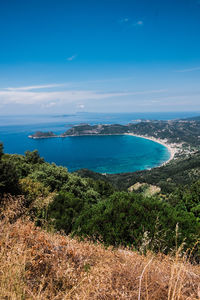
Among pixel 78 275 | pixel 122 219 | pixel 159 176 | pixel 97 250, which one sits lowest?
pixel 159 176

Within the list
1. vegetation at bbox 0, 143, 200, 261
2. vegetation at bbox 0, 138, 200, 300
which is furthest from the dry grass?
vegetation at bbox 0, 143, 200, 261

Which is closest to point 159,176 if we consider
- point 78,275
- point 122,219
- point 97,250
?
point 122,219

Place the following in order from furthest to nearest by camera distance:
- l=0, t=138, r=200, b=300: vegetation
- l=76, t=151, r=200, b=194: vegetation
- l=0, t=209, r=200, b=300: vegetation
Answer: l=76, t=151, r=200, b=194: vegetation, l=0, t=138, r=200, b=300: vegetation, l=0, t=209, r=200, b=300: vegetation

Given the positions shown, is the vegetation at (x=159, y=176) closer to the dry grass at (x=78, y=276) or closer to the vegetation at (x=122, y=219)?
the vegetation at (x=122, y=219)

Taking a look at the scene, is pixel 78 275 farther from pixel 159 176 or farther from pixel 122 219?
pixel 159 176

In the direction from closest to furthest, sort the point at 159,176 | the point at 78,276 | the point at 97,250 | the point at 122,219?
the point at 78,276
the point at 97,250
the point at 122,219
the point at 159,176

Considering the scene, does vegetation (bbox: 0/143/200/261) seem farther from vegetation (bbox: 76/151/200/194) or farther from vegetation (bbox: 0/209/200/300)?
vegetation (bbox: 76/151/200/194)

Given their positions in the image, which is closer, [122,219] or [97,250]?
[97,250]

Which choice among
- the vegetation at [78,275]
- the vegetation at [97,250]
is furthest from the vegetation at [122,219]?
the vegetation at [78,275]
